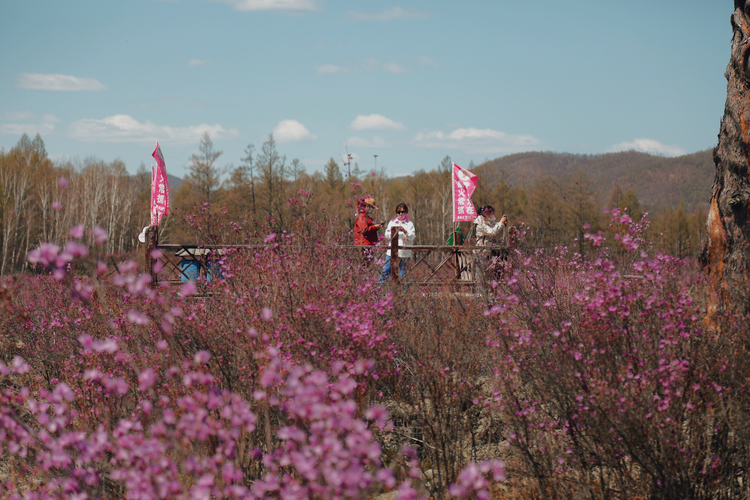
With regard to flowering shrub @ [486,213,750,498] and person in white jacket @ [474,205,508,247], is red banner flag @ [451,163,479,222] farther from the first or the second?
flowering shrub @ [486,213,750,498]

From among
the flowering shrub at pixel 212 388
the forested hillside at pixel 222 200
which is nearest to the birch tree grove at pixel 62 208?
the forested hillside at pixel 222 200

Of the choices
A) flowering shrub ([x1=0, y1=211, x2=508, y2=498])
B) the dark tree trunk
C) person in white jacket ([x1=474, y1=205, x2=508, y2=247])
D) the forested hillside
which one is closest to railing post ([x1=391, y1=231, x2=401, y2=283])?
person in white jacket ([x1=474, y1=205, x2=508, y2=247])

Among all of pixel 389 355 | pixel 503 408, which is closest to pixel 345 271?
pixel 389 355

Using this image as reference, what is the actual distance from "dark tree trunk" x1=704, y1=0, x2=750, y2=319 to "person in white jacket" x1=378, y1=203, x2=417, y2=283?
459 cm

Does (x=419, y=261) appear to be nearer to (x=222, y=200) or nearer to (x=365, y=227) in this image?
(x=365, y=227)

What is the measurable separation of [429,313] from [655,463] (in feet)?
10.2

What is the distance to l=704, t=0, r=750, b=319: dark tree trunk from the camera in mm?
4355

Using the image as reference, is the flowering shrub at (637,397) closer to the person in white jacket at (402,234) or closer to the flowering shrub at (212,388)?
the flowering shrub at (212,388)

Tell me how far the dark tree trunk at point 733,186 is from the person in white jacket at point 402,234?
4.59 metres

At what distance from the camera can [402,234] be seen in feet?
28.9

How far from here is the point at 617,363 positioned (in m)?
3.31

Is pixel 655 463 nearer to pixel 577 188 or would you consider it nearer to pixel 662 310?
pixel 662 310

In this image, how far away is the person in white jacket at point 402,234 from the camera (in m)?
8.66

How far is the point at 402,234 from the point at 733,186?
16.5 feet
